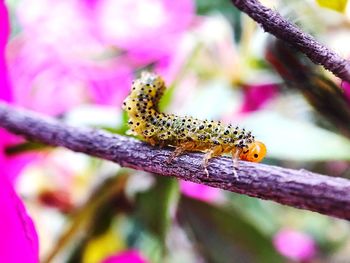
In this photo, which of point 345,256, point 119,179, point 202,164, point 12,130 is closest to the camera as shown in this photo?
point 202,164

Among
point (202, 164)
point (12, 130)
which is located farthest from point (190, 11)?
point (202, 164)

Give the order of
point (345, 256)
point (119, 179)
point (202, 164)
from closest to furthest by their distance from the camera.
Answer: point (202, 164) < point (119, 179) < point (345, 256)

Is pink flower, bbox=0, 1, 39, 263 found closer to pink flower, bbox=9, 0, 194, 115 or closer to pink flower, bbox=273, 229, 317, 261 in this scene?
pink flower, bbox=9, 0, 194, 115

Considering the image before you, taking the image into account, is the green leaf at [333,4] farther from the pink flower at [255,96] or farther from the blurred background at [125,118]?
the pink flower at [255,96]

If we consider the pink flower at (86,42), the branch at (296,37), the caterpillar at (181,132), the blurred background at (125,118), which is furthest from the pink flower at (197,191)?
the branch at (296,37)

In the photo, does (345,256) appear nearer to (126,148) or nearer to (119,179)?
(119,179)

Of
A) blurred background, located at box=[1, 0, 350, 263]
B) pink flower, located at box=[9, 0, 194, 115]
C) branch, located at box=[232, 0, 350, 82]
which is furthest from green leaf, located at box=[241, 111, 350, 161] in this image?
branch, located at box=[232, 0, 350, 82]

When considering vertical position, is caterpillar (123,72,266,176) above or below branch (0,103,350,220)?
above
